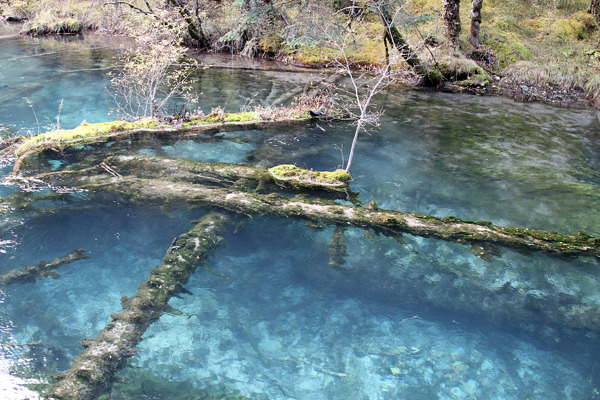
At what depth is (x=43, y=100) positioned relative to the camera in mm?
16891

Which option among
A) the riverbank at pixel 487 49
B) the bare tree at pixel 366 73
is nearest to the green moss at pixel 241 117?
the bare tree at pixel 366 73

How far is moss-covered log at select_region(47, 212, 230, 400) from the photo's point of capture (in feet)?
16.9

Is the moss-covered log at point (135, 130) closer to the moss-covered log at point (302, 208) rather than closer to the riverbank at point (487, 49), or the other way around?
the moss-covered log at point (302, 208)

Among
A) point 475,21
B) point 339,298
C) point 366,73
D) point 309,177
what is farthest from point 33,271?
point 475,21

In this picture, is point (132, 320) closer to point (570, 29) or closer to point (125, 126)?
point (125, 126)

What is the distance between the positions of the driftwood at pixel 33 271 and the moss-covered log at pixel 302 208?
7.07ft

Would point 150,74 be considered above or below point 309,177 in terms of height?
above

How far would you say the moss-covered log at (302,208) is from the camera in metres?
7.64

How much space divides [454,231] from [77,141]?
36.5 feet

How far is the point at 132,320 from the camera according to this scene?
240 inches

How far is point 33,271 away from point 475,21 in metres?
24.0

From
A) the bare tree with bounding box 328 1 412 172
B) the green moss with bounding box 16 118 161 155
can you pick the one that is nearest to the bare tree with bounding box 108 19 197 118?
the green moss with bounding box 16 118 161 155

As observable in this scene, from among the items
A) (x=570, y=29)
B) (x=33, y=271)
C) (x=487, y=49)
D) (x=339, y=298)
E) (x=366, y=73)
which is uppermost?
(x=570, y=29)

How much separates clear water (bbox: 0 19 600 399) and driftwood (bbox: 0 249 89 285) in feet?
0.47
